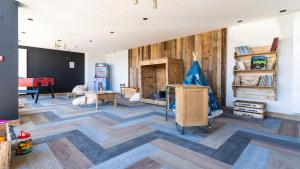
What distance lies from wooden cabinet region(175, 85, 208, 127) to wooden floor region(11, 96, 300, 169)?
239 mm

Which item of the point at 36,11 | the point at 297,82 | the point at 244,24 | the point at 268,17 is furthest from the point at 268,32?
the point at 36,11

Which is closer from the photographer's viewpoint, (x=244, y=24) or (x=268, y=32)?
(x=268, y=32)

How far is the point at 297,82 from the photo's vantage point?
3.59 metres

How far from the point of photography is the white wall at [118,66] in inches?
338

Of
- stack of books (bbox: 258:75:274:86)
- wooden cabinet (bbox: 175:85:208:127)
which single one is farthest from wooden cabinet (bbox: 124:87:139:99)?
stack of books (bbox: 258:75:274:86)

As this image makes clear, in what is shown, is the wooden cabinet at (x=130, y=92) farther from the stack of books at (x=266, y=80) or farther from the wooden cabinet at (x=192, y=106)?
the stack of books at (x=266, y=80)

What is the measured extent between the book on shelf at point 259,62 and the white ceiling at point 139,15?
3.48 ft

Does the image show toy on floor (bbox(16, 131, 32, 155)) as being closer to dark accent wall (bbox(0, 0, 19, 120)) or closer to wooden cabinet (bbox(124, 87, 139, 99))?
dark accent wall (bbox(0, 0, 19, 120))

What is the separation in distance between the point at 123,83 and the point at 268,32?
6.87 m

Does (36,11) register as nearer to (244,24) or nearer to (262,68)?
(244,24)

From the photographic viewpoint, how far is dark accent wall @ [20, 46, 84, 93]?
7857 mm

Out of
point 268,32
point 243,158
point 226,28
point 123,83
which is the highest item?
point 226,28

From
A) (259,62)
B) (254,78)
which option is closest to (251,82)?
(254,78)

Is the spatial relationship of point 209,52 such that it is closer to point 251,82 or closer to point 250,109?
point 251,82
